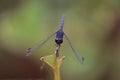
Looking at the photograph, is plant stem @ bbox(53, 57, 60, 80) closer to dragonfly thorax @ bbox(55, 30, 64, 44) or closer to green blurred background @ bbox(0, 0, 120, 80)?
dragonfly thorax @ bbox(55, 30, 64, 44)

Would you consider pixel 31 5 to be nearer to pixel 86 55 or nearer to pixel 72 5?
pixel 72 5

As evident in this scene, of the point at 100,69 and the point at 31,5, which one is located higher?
the point at 31,5

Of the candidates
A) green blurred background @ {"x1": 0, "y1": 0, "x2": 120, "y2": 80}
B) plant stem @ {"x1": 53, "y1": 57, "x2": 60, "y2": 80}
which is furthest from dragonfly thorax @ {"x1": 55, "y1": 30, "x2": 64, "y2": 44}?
green blurred background @ {"x1": 0, "y1": 0, "x2": 120, "y2": 80}

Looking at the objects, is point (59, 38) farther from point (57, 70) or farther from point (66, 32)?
point (66, 32)

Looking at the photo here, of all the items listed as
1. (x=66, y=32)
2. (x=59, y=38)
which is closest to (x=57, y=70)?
(x=59, y=38)

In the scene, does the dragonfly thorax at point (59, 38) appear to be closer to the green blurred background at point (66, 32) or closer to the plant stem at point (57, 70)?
the plant stem at point (57, 70)

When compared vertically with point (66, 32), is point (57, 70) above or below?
below

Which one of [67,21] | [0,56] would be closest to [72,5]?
[67,21]

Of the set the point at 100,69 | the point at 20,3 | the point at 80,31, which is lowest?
the point at 100,69
